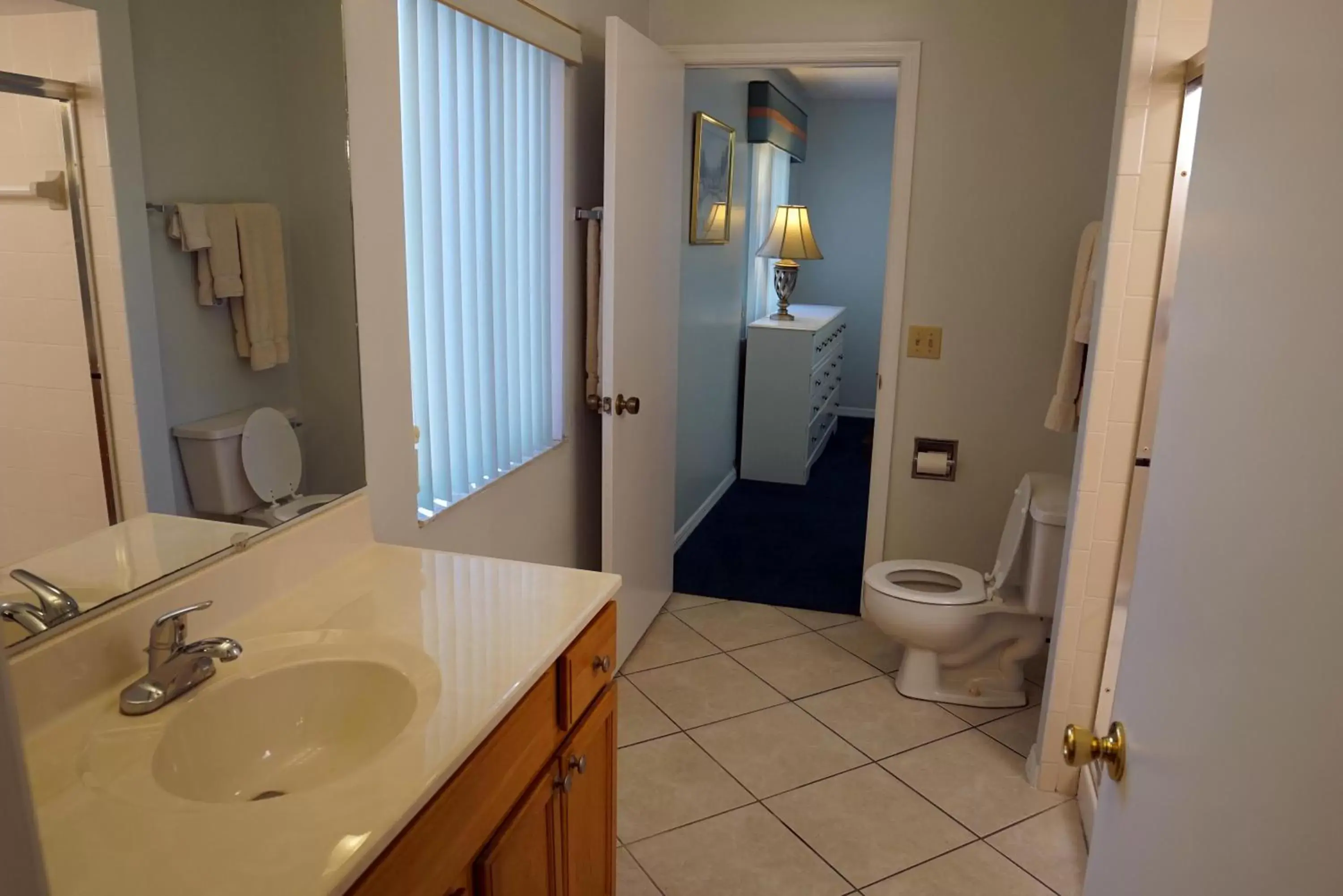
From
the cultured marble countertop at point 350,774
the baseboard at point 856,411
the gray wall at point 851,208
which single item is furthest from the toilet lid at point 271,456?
the baseboard at point 856,411

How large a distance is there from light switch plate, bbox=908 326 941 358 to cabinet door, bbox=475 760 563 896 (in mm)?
2210

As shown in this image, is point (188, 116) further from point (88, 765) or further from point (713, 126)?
point (713, 126)

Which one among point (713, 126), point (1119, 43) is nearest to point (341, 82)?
point (1119, 43)

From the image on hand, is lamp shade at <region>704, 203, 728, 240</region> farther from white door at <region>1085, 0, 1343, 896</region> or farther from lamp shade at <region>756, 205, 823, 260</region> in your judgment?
white door at <region>1085, 0, 1343, 896</region>

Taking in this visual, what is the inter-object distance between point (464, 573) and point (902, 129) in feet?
7.34

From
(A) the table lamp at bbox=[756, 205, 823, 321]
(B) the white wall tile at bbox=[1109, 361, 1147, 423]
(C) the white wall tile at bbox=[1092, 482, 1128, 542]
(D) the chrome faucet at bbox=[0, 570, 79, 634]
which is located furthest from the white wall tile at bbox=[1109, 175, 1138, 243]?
(A) the table lamp at bbox=[756, 205, 823, 321]

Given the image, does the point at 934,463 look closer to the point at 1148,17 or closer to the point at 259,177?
the point at 1148,17

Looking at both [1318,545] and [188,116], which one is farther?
[188,116]

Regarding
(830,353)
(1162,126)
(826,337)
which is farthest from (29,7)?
(830,353)

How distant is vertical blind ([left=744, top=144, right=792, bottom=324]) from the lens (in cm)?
532

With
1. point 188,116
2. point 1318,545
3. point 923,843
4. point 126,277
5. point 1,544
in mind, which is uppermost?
point 188,116

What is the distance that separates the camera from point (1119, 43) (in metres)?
2.89

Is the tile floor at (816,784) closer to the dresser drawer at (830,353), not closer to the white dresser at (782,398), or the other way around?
the white dresser at (782,398)

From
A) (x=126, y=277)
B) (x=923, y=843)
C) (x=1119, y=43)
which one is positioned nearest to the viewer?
(x=126, y=277)
